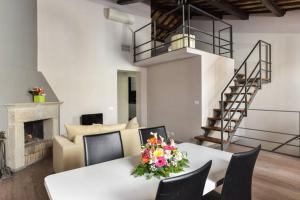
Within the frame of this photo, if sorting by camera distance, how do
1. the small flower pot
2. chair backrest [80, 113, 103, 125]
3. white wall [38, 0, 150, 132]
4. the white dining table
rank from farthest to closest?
chair backrest [80, 113, 103, 125]
white wall [38, 0, 150, 132]
the small flower pot
the white dining table

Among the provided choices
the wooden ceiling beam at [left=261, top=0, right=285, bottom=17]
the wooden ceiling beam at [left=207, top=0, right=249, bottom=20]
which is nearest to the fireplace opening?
the wooden ceiling beam at [left=207, top=0, right=249, bottom=20]

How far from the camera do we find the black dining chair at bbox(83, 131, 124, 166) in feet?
6.55

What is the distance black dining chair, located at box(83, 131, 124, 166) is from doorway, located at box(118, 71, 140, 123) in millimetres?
5036

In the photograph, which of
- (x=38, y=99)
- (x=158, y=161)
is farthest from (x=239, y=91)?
(x=38, y=99)

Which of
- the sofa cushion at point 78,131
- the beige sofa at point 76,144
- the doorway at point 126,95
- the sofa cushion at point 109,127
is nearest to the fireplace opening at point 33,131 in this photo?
the beige sofa at point 76,144

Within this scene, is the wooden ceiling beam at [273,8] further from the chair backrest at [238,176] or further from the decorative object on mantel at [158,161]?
the decorative object on mantel at [158,161]

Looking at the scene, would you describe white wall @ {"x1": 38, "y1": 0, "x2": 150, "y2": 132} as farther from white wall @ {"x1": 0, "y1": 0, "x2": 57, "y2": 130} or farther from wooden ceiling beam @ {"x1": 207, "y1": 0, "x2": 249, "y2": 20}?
wooden ceiling beam @ {"x1": 207, "y1": 0, "x2": 249, "y2": 20}

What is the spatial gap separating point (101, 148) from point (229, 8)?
5.59 metres

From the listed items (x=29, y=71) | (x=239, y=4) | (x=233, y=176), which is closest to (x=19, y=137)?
(x=29, y=71)

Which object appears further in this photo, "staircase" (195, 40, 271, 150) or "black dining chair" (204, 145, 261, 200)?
"staircase" (195, 40, 271, 150)

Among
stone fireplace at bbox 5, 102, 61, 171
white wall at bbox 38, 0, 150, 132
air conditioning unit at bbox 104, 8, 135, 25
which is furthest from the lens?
air conditioning unit at bbox 104, 8, 135, 25

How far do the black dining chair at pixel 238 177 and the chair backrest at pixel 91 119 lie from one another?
15.6 feet

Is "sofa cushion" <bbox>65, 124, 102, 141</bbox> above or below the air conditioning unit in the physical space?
below

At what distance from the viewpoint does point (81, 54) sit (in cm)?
566
